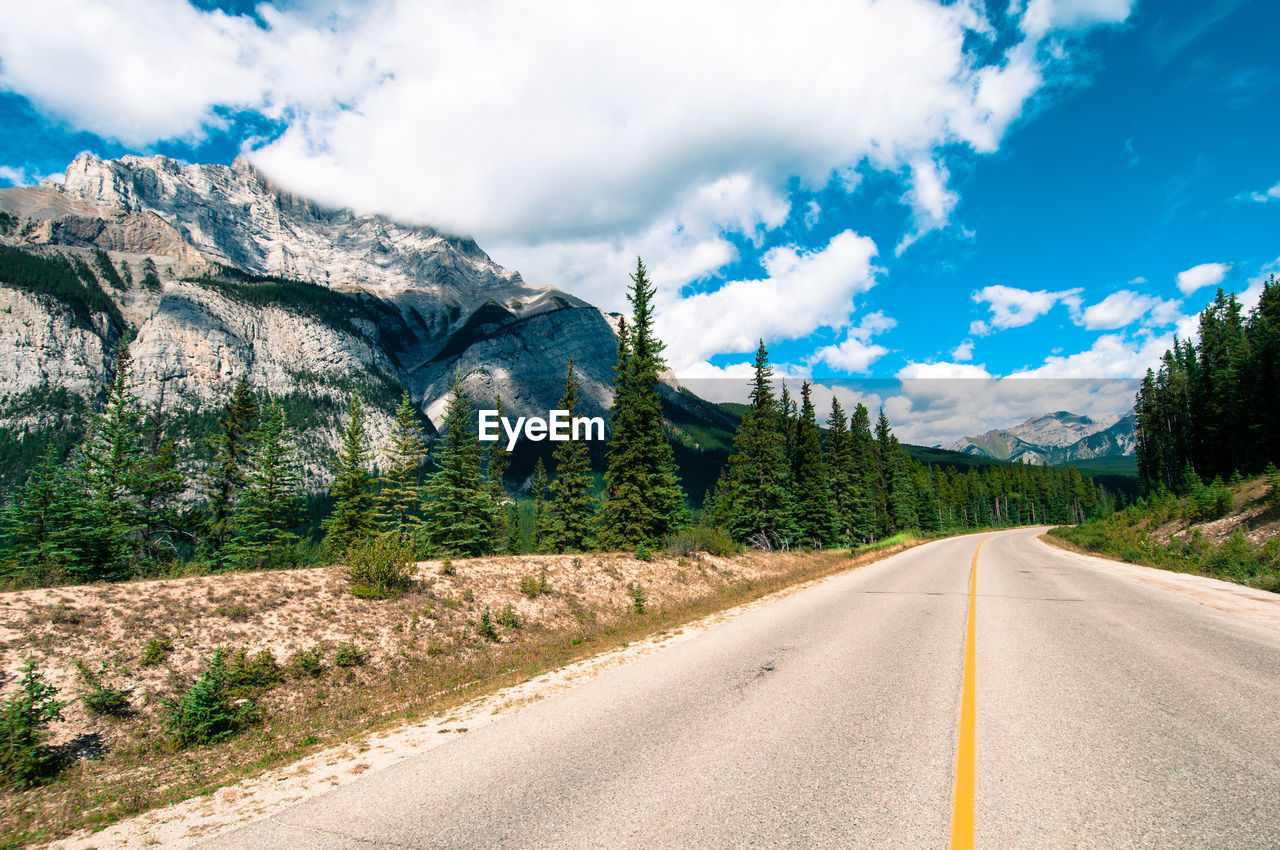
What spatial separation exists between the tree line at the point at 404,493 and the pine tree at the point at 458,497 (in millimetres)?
92

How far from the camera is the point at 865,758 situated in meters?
4.80

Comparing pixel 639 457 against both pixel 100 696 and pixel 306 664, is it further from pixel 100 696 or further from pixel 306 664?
pixel 100 696

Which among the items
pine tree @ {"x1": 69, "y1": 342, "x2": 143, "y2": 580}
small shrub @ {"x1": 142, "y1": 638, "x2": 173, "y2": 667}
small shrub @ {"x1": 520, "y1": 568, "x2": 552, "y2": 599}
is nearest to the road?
small shrub @ {"x1": 142, "y1": 638, "x2": 173, "y2": 667}

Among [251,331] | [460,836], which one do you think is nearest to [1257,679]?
[460,836]

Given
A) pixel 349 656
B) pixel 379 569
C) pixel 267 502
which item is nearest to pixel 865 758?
pixel 349 656

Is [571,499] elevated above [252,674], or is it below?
above

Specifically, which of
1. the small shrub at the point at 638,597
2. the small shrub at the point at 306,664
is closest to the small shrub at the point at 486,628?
the small shrub at the point at 306,664

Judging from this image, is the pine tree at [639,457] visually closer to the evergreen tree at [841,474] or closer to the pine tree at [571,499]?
the pine tree at [571,499]

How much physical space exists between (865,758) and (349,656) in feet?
32.5

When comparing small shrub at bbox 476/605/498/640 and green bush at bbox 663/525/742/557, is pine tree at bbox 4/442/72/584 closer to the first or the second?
small shrub at bbox 476/605/498/640

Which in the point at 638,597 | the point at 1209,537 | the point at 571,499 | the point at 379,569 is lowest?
the point at 638,597

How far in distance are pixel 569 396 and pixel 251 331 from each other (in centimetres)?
20766

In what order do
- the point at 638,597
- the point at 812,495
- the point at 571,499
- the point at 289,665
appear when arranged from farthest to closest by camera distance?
the point at 812,495, the point at 571,499, the point at 638,597, the point at 289,665

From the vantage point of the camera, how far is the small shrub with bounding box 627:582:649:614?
1658cm
